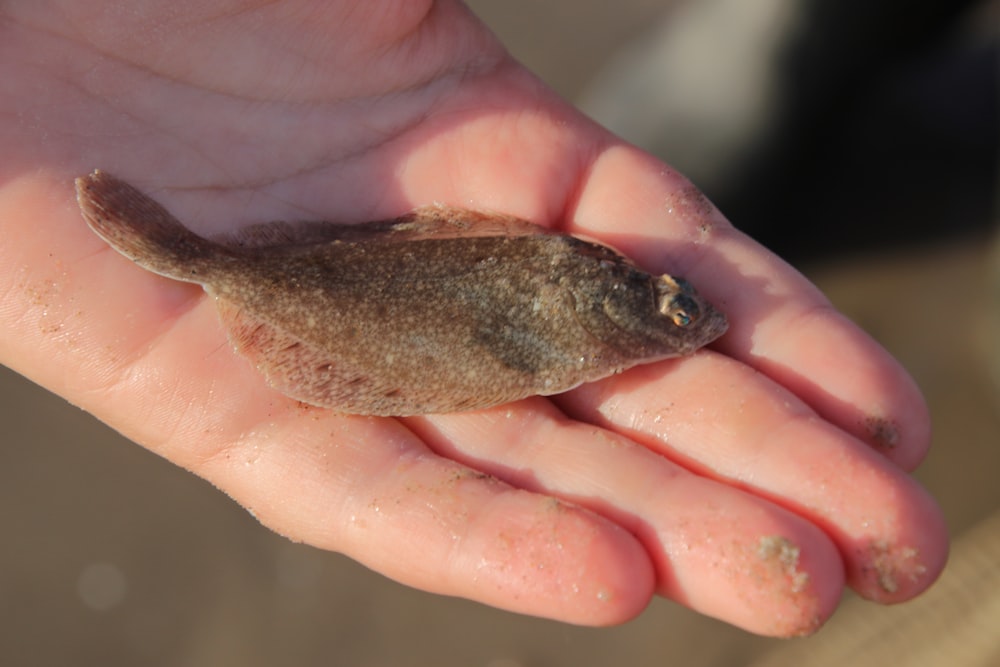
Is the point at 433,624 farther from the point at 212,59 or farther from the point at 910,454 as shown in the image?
the point at 212,59

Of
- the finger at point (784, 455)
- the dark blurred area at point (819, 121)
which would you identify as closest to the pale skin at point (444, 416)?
the finger at point (784, 455)

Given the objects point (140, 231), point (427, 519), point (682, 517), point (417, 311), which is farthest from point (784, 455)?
point (140, 231)

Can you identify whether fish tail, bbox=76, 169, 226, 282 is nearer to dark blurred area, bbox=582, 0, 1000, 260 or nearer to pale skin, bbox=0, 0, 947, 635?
pale skin, bbox=0, 0, 947, 635

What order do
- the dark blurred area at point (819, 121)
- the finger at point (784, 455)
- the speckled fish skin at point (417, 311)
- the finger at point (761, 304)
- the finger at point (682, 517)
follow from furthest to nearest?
the dark blurred area at point (819, 121), the speckled fish skin at point (417, 311), the finger at point (761, 304), the finger at point (784, 455), the finger at point (682, 517)

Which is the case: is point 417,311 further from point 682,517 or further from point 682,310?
point 682,517

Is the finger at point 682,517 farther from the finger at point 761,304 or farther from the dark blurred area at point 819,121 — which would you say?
the dark blurred area at point 819,121

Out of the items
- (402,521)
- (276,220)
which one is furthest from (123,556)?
(402,521)
